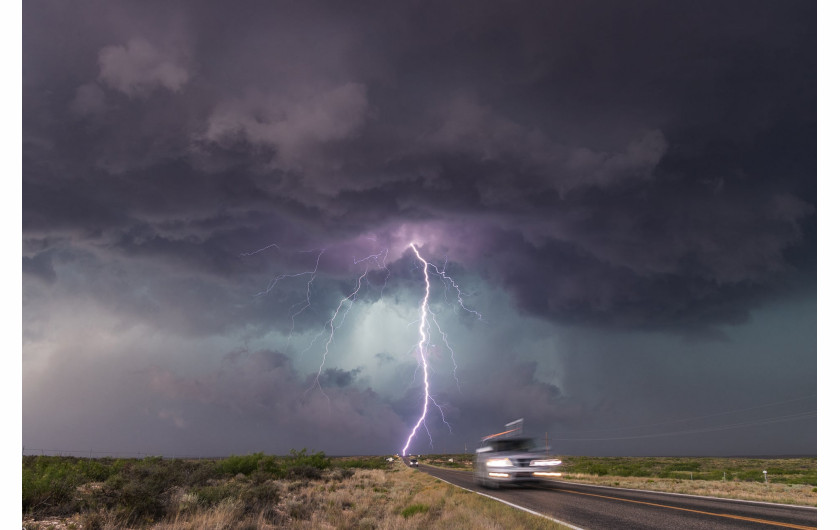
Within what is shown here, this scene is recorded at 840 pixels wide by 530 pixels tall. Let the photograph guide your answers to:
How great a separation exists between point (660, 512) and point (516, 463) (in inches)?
310

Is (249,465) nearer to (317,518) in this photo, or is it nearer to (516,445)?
(516,445)

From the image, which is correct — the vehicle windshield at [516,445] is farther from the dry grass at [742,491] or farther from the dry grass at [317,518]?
the dry grass at [317,518]

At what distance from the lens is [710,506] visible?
12828 mm

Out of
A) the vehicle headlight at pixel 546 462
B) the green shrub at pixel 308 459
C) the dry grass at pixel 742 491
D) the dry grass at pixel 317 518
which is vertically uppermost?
the dry grass at pixel 317 518

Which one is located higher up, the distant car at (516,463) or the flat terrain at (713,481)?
the distant car at (516,463)

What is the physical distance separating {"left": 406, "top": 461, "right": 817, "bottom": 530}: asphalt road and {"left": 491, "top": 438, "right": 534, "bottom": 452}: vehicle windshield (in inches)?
154

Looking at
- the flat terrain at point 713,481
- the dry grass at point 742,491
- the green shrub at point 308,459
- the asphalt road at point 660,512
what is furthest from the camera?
the green shrub at point 308,459

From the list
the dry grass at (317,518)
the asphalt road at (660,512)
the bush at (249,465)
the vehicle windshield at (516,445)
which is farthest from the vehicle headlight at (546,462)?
the bush at (249,465)

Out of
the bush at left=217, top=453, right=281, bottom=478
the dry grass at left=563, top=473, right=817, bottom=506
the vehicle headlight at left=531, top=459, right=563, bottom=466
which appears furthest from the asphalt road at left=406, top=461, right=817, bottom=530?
the bush at left=217, top=453, right=281, bottom=478

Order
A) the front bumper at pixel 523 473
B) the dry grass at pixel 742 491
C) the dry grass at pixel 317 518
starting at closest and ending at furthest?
the dry grass at pixel 317 518 → the dry grass at pixel 742 491 → the front bumper at pixel 523 473

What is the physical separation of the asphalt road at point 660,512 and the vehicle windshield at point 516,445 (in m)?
3.90

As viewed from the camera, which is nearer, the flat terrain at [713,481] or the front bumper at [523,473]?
the flat terrain at [713,481]

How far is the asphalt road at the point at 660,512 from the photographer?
31.8ft
